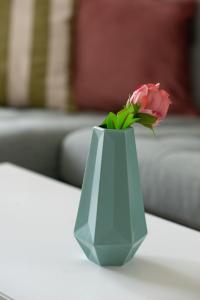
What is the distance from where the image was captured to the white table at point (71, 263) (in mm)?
770

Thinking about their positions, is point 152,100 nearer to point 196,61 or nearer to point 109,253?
point 109,253

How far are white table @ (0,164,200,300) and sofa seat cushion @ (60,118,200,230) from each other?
10.6 inches

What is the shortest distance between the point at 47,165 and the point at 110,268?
961 mm

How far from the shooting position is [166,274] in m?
0.84

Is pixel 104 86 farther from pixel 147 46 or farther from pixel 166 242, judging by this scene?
pixel 166 242

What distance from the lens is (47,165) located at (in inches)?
70.3

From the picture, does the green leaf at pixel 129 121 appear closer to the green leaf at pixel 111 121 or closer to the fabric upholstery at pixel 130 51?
the green leaf at pixel 111 121

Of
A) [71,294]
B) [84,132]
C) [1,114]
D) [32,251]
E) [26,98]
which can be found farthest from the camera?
[26,98]

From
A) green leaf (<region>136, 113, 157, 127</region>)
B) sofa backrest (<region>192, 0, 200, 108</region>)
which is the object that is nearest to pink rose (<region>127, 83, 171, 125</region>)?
green leaf (<region>136, 113, 157, 127</region>)

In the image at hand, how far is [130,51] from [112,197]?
4.51ft

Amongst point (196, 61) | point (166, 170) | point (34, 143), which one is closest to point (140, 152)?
point (166, 170)

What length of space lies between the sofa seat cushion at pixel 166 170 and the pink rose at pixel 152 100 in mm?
545

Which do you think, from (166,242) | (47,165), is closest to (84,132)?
(47,165)

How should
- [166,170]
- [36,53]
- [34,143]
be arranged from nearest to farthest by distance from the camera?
[166,170], [34,143], [36,53]
